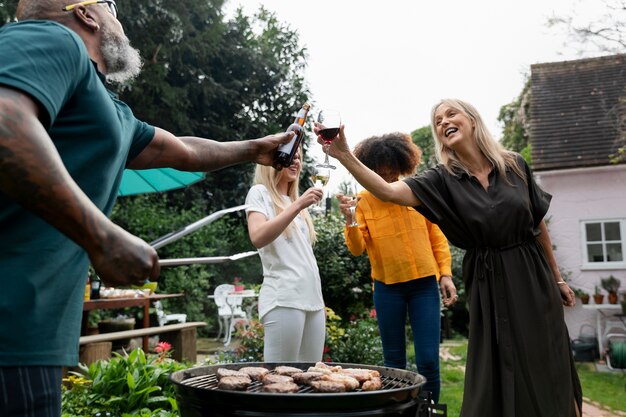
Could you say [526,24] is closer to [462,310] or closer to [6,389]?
[462,310]

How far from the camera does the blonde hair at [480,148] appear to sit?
3.08 m

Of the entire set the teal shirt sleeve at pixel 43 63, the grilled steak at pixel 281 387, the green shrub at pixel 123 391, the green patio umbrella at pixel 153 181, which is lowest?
the green shrub at pixel 123 391

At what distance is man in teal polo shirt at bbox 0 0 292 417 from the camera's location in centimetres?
106

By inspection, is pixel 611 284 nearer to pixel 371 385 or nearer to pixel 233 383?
pixel 371 385

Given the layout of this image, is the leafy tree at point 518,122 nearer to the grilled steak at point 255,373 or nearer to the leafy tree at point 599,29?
the leafy tree at point 599,29

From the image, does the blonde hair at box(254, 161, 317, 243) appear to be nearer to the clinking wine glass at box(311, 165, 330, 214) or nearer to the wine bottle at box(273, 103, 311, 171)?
the clinking wine glass at box(311, 165, 330, 214)

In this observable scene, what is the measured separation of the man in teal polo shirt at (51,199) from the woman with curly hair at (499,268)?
1.63 meters

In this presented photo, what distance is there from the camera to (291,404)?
176 cm

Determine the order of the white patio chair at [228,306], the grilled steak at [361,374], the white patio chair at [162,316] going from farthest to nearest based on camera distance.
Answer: the white patio chair at [228,306]
the white patio chair at [162,316]
the grilled steak at [361,374]

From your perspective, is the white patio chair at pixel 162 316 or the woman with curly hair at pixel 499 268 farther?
the white patio chair at pixel 162 316

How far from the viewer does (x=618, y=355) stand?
28.8 feet

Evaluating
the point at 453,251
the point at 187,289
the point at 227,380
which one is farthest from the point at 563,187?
the point at 227,380

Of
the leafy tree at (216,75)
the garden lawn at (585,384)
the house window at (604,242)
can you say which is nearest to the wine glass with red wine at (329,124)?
the garden lawn at (585,384)

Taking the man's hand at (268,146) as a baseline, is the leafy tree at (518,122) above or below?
above
